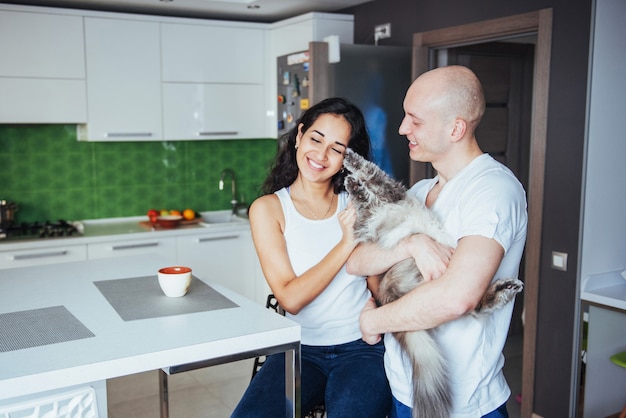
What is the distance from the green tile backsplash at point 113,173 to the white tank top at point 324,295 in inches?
101

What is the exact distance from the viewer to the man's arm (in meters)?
1.49

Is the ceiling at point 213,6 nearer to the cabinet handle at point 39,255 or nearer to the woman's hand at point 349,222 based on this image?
the cabinet handle at point 39,255

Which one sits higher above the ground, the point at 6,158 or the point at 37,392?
the point at 6,158

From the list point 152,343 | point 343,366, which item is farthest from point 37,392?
point 343,366

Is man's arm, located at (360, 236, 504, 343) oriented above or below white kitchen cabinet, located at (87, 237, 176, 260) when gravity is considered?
above

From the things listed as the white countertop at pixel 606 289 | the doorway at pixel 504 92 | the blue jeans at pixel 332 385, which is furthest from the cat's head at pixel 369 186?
the doorway at pixel 504 92

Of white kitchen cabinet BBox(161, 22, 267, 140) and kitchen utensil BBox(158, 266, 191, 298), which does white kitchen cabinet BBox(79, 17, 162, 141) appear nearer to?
white kitchen cabinet BBox(161, 22, 267, 140)

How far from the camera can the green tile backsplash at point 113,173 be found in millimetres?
4496

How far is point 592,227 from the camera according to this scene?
118 inches

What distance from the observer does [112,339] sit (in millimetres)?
1636

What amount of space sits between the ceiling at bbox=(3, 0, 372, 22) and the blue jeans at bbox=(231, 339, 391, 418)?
2.75 m

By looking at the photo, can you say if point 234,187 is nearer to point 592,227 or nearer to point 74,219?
point 74,219

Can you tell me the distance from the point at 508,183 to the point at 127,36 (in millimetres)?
3396

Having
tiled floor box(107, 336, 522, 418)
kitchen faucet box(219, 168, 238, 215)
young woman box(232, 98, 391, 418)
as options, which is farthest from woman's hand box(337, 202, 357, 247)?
kitchen faucet box(219, 168, 238, 215)
